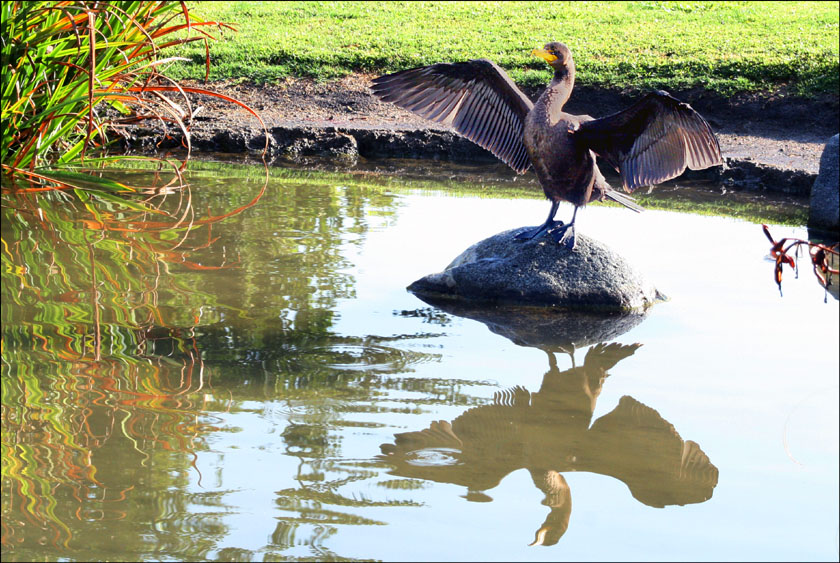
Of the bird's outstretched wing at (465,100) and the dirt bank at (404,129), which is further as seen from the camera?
the dirt bank at (404,129)

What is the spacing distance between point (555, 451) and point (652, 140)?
2240 mm

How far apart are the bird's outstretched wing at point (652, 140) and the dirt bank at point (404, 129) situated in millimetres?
4538

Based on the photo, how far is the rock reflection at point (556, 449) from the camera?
3.11m

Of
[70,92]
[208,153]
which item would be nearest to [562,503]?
[70,92]

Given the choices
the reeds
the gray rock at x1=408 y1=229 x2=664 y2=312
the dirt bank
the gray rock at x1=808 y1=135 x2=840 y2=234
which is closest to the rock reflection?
the gray rock at x1=408 y1=229 x2=664 y2=312

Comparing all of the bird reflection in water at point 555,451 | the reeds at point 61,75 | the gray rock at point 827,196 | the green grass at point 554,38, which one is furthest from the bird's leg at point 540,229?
the green grass at point 554,38

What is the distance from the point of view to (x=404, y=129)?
405 inches

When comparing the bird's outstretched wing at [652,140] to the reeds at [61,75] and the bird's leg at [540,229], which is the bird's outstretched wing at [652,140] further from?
the reeds at [61,75]

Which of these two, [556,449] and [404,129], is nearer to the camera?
[556,449]

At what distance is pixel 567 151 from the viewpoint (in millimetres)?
4996

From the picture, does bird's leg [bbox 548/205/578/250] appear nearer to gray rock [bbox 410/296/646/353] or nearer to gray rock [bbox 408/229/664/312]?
gray rock [bbox 408/229/664/312]

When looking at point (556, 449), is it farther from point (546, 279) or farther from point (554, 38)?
point (554, 38)

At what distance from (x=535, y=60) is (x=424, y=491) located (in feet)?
34.1

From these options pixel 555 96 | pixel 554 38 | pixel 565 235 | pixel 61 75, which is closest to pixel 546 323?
pixel 565 235
